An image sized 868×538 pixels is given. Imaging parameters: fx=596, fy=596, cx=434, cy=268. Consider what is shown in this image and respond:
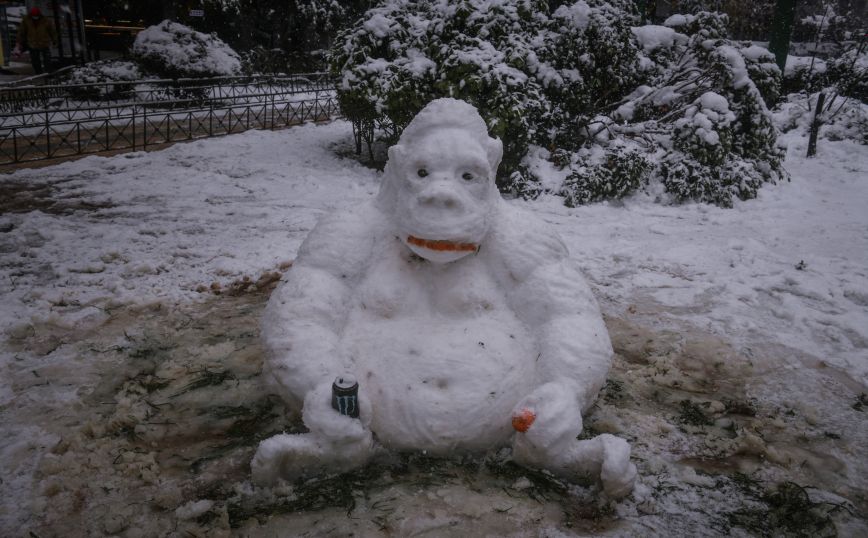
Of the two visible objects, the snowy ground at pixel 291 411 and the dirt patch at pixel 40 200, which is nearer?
the snowy ground at pixel 291 411

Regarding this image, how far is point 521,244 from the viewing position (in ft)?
9.50

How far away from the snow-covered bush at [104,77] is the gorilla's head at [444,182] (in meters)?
12.8

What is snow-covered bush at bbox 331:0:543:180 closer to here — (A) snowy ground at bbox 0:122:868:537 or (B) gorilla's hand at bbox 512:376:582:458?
(A) snowy ground at bbox 0:122:868:537

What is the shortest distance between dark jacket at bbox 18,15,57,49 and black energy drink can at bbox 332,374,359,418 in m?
17.0

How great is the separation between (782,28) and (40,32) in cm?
1788

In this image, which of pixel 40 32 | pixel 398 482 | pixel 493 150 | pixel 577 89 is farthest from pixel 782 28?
pixel 40 32

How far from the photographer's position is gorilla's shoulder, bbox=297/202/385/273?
9.39 feet

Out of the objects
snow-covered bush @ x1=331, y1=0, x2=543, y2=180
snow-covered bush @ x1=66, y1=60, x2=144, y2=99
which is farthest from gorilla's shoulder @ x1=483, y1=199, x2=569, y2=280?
snow-covered bush @ x1=66, y1=60, x2=144, y2=99

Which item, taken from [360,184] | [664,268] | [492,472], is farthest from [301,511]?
[360,184]

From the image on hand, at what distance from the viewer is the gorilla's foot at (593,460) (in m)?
2.46

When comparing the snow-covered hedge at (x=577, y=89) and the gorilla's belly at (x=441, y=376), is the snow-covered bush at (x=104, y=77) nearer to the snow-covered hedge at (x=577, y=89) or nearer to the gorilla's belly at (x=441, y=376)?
the snow-covered hedge at (x=577, y=89)

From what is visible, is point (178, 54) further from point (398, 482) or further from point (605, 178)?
point (398, 482)

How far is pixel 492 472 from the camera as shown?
2.67 metres

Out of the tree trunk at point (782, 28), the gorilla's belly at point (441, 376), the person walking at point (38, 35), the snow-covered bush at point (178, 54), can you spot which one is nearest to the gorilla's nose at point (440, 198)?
the gorilla's belly at point (441, 376)
